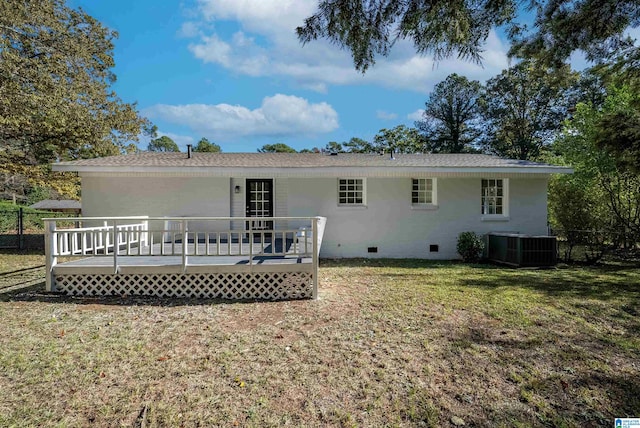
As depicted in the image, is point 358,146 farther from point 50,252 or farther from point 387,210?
point 50,252

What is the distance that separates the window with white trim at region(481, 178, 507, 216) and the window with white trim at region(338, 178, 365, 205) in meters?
3.94

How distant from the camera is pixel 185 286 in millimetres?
6109

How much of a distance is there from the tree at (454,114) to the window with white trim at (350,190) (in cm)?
2496

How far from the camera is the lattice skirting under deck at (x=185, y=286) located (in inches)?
239

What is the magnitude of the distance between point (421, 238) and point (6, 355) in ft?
31.3

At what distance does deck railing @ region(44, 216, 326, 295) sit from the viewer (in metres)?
5.91

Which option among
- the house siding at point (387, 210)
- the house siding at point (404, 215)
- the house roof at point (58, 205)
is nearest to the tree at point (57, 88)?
the house siding at point (387, 210)

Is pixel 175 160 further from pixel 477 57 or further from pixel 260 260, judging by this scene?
pixel 477 57

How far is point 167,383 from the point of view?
3.09m

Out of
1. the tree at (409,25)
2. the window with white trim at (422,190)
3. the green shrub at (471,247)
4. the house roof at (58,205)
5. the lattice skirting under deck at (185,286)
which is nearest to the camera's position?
the tree at (409,25)

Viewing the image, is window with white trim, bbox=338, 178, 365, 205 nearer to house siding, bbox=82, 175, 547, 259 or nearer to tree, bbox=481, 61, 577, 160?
house siding, bbox=82, 175, 547, 259

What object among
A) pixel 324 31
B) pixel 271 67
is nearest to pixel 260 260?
pixel 324 31

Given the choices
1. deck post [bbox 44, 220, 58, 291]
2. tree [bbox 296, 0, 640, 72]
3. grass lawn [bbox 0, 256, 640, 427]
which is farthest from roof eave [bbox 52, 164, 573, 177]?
tree [bbox 296, 0, 640, 72]

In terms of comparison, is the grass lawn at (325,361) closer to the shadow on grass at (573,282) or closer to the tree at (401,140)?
the shadow on grass at (573,282)
